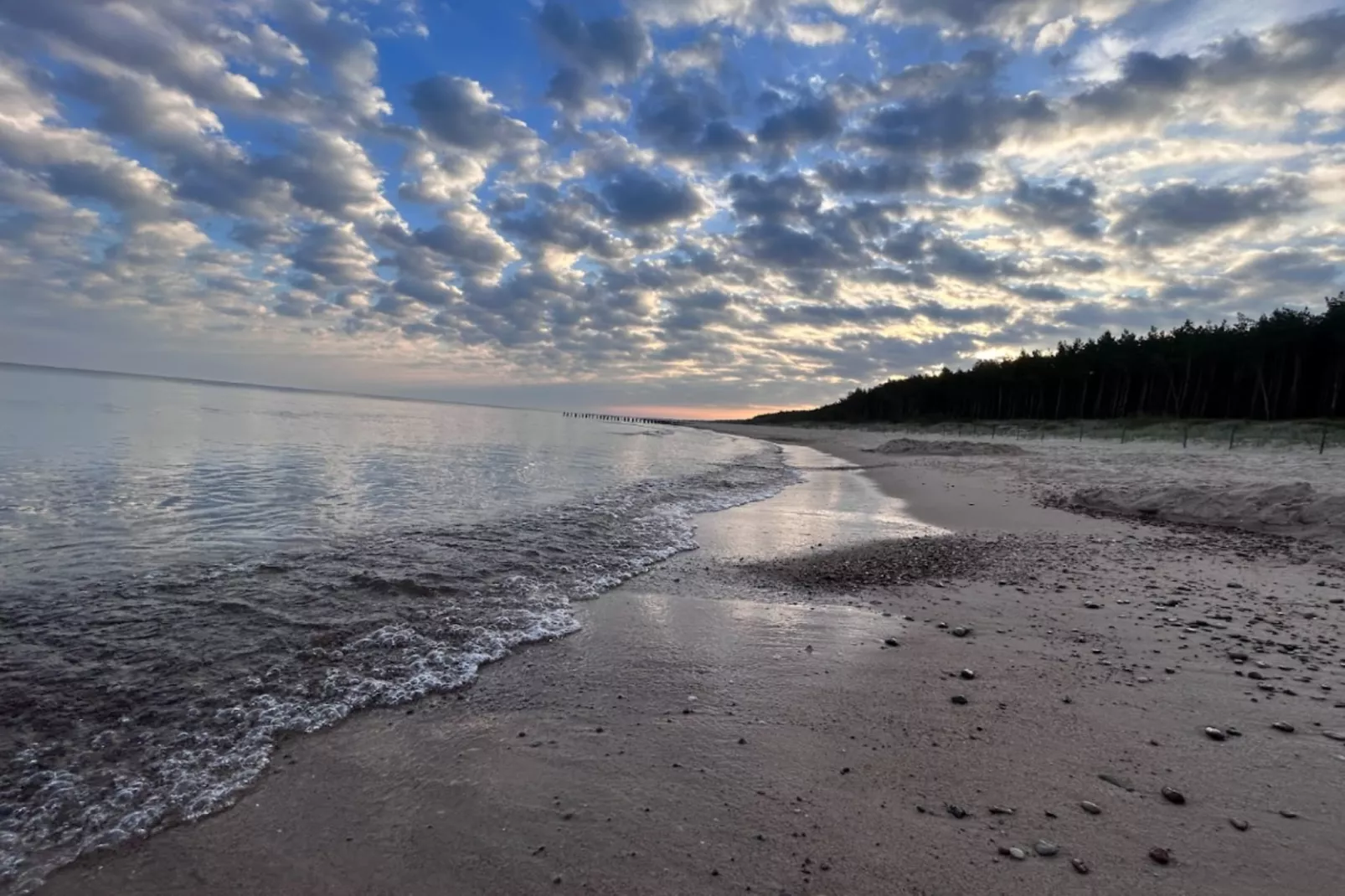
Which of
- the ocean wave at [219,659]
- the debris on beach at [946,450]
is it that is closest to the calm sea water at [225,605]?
the ocean wave at [219,659]

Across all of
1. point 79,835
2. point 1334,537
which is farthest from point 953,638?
point 1334,537

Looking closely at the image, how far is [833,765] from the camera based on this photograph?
12.1ft

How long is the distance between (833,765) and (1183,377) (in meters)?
81.8

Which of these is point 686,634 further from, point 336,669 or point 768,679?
point 336,669

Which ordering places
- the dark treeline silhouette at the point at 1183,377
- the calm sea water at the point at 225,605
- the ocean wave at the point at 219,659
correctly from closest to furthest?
the ocean wave at the point at 219,659 → the calm sea water at the point at 225,605 → the dark treeline silhouette at the point at 1183,377

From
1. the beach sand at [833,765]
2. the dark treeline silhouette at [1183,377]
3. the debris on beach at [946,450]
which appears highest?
the dark treeline silhouette at [1183,377]

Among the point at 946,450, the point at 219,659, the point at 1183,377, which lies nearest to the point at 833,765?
the point at 219,659

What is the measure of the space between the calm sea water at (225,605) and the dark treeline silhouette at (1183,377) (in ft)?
207

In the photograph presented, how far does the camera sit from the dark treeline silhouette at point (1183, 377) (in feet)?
179

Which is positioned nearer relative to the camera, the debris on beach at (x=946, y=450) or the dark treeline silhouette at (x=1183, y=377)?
the debris on beach at (x=946, y=450)

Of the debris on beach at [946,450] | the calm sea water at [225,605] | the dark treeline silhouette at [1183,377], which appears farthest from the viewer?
the dark treeline silhouette at [1183,377]

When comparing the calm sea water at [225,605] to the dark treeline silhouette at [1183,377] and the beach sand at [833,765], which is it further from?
the dark treeline silhouette at [1183,377]

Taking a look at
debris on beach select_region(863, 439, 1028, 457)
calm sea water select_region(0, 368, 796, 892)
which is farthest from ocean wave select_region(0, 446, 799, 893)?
debris on beach select_region(863, 439, 1028, 457)

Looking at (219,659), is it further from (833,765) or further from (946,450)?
(946,450)
